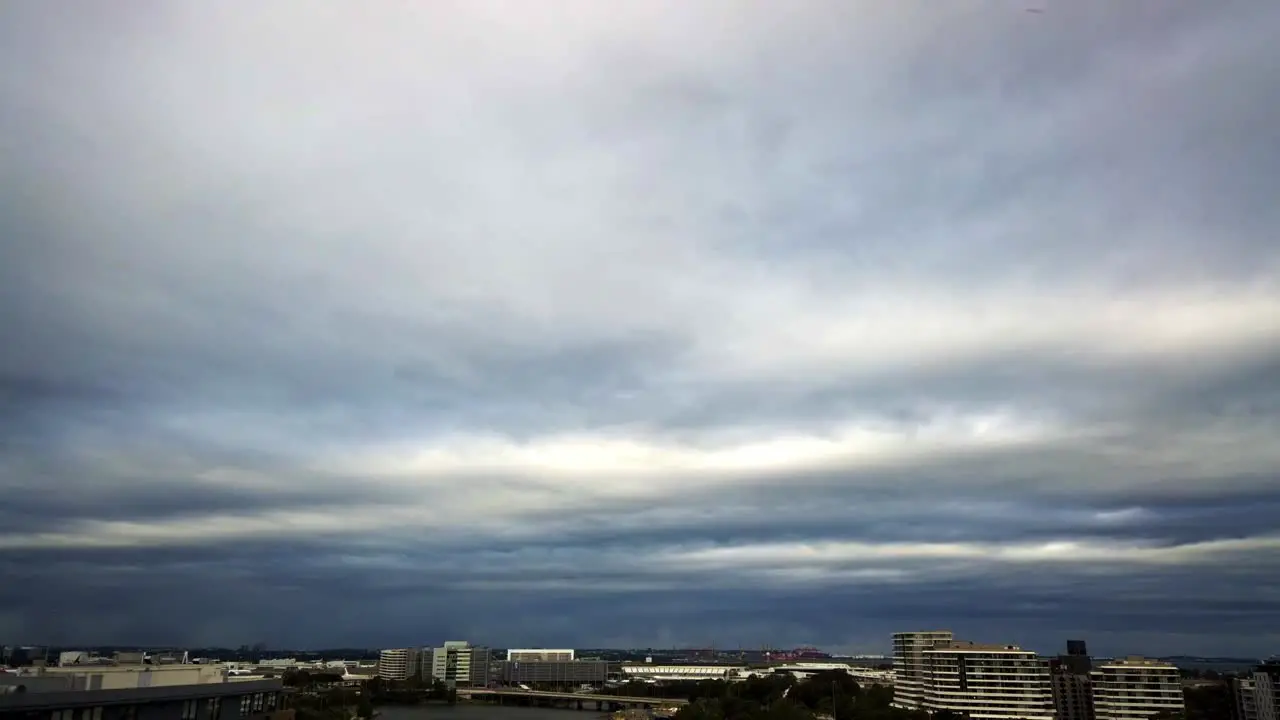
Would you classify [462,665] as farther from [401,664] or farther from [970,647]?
[970,647]

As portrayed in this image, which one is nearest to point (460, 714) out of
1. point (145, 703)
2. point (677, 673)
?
point (677, 673)

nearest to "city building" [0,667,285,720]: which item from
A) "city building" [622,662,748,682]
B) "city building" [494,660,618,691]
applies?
"city building" [622,662,748,682]

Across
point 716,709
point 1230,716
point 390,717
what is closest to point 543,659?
point 390,717

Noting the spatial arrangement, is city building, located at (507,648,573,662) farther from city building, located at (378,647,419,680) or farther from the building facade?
the building facade

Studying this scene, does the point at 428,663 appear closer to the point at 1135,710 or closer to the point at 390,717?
the point at 390,717

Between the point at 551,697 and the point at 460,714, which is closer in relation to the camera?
the point at 460,714

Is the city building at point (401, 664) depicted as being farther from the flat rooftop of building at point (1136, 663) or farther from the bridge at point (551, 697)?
the flat rooftop of building at point (1136, 663)
